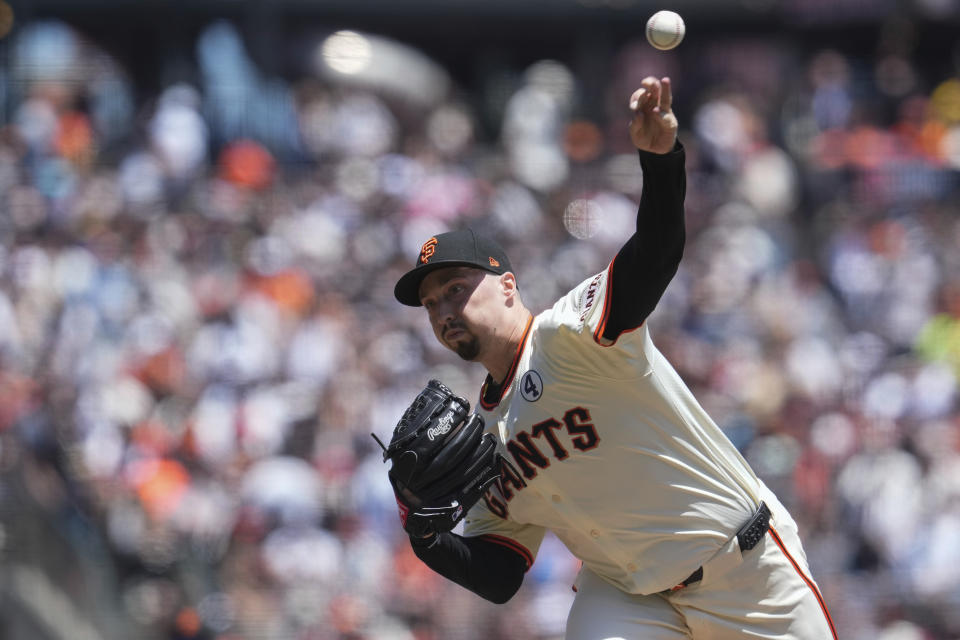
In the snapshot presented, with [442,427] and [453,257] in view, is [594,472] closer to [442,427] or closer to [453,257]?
[442,427]

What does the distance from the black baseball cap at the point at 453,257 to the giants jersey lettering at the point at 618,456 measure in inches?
8.8

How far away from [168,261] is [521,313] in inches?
252

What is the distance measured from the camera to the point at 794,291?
32.4 ft

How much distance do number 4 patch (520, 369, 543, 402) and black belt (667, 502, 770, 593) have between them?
0.70 m

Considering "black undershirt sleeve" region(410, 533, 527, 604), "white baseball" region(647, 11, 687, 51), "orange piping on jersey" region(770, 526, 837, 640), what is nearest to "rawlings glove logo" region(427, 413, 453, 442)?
"black undershirt sleeve" region(410, 533, 527, 604)

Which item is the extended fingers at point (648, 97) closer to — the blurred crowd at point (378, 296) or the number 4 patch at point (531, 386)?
the number 4 patch at point (531, 386)

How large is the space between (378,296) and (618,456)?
242 inches

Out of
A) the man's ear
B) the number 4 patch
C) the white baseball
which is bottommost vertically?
the number 4 patch

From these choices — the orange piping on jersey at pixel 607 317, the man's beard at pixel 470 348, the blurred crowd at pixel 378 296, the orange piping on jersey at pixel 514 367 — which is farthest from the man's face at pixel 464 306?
the blurred crowd at pixel 378 296

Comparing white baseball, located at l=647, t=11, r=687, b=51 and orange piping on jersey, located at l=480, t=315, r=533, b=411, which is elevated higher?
white baseball, located at l=647, t=11, r=687, b=51

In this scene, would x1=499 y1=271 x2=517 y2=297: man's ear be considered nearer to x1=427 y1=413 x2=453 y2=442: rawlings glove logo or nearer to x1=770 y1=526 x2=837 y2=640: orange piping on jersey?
x1=427 y1=413 x2=453 y2=442: rawlings glove logo

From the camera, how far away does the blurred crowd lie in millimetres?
7535

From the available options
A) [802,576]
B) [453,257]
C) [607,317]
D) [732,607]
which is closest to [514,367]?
[453,257]

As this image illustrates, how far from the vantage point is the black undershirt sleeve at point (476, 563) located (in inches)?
154
